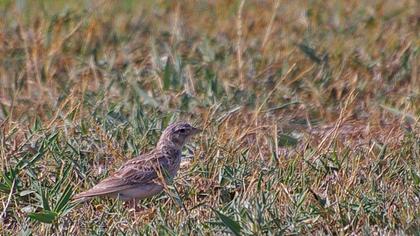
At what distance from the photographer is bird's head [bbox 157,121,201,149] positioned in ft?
26.9

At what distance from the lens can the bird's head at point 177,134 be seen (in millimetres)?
8188

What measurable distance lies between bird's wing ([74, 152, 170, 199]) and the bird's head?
156 millimetres

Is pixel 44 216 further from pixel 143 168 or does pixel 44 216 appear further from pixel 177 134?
pixel 177 134

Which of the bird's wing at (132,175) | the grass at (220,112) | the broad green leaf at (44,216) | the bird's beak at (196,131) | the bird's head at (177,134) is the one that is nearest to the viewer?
the broad green leaf at (44,216)

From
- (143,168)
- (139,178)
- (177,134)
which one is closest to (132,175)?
(139,178)

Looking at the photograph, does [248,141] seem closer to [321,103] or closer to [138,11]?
[321,103]

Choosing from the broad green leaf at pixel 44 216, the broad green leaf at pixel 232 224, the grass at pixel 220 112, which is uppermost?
the broad green leaf at pixel 232 224

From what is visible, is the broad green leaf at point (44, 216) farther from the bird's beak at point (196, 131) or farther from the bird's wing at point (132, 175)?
the bird's beak at point (196, 131)

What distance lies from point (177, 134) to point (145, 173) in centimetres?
55

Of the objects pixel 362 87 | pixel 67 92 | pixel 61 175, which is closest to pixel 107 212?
pixel 61 175

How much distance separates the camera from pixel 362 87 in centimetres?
1009

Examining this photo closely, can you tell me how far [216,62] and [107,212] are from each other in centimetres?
348

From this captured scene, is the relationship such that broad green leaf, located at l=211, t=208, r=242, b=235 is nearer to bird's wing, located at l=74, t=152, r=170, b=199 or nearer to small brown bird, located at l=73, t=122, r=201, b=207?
small brown bird, located at l=73, t=122, r=201, b=207

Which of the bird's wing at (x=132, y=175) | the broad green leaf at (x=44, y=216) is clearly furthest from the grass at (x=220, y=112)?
the bird's wing at (x=132, y=175)
